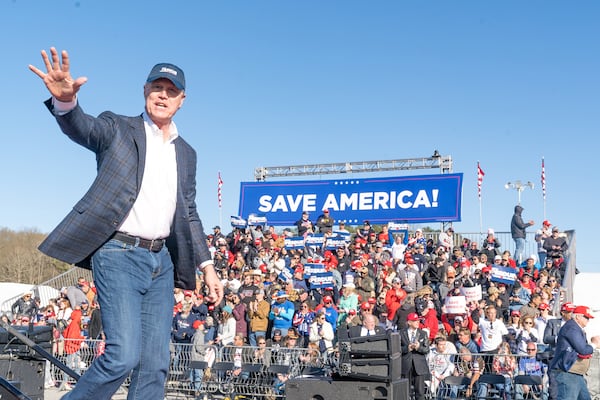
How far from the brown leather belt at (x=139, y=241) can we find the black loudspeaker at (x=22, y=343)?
130 inches

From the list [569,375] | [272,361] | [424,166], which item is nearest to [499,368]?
[569,375]

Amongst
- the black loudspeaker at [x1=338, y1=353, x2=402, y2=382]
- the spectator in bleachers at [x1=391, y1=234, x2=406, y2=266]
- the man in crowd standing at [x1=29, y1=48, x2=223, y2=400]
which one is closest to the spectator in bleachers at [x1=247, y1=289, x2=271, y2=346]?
the spectator in bleachers at [x1=391, y1=234, x2=406, y2=266]

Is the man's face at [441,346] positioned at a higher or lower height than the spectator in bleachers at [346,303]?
lower

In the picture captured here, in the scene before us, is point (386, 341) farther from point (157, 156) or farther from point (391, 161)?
point (391, 161)

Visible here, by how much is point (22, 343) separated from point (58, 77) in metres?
4.75

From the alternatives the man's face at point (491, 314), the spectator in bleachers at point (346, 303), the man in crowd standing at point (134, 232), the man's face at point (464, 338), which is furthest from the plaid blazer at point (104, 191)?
the spectator in bleachers at point (346, 303)

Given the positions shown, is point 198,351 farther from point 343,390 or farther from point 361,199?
point 361,199

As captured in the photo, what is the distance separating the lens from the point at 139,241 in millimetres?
3717

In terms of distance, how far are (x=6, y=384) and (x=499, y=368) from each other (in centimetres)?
924

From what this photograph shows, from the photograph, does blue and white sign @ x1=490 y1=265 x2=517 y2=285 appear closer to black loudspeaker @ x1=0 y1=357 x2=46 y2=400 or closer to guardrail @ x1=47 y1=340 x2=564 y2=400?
guardrail @ x1=47 y1=340 x2=564 y2=400

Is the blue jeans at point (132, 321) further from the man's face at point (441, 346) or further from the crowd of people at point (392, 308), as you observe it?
the man's face at point (441, 346)

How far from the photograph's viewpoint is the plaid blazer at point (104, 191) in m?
3.54

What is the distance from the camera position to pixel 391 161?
2720cm

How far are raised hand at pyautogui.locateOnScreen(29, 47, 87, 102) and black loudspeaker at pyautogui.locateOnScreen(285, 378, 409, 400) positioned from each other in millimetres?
6564
